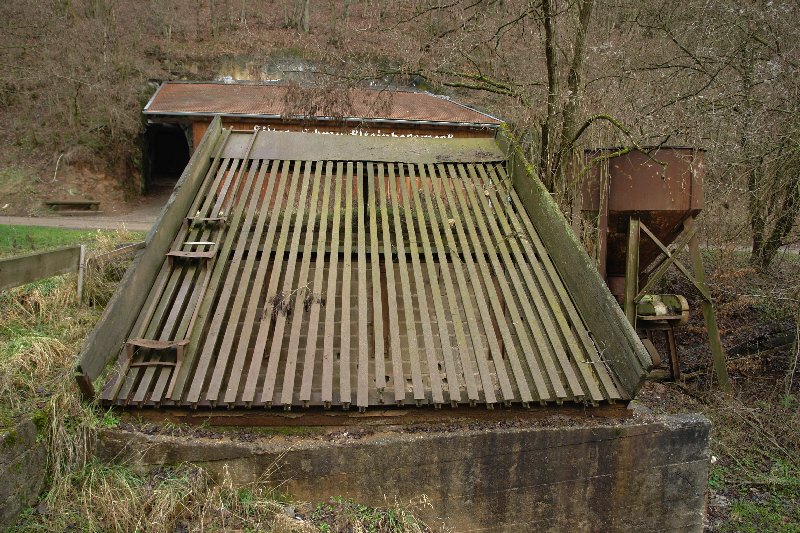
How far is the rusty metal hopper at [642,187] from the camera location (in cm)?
637

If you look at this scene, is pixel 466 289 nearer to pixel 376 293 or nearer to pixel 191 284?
pixel 376 293

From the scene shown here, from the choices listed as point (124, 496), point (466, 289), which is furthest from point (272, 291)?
point (124, 496)

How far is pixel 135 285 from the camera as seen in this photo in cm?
408

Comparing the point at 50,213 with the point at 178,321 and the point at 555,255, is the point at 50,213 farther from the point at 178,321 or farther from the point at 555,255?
the point at 555,255

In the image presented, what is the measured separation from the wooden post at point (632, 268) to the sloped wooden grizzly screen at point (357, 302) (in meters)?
1.96

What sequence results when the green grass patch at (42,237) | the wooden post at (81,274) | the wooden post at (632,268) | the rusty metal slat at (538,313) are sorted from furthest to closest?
the green grass patch at (42,237)
the wooden post at (632,268)
the wooden post at (81,274)
the rusty metal slat at (538,313)

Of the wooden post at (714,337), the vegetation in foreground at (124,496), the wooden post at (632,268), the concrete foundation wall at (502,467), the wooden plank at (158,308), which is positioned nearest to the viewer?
the vegetation in foreground at (124,496)

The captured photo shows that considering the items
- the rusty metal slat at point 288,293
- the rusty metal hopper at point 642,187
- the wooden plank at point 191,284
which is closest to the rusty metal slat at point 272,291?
the rusty metal slat at point 288,293

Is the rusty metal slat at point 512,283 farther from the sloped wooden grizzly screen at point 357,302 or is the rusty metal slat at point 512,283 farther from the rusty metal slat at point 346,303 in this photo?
the rusty metal slat at point 346,303

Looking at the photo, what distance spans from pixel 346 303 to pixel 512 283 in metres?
1.53

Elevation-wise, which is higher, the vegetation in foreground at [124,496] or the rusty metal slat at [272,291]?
the rusty metal slat at [272,291]

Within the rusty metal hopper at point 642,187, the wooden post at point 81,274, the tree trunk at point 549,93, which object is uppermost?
the tree trunk at point 549,93

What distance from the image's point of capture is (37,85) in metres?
21.3

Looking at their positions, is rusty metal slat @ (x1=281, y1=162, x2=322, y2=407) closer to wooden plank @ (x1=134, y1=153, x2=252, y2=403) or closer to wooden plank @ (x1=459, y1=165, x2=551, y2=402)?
wooden plank @ (x1=134, y1=153, x2=252, y2=403)
